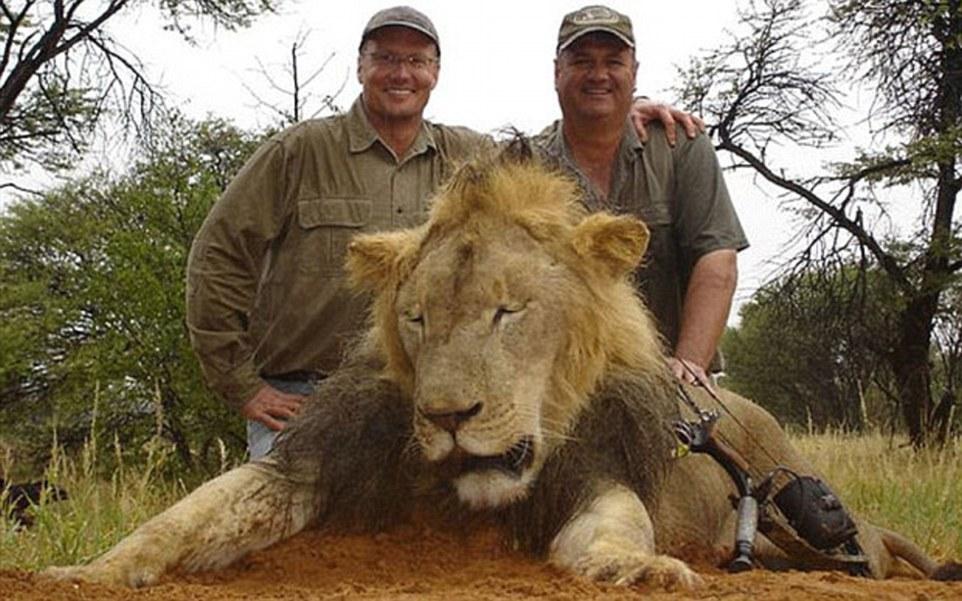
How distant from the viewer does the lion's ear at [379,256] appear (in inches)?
143

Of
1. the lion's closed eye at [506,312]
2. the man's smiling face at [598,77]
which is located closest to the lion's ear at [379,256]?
the lion's closed eye at [506,312]

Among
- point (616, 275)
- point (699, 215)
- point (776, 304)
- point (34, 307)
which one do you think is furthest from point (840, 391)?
point (616, 275)

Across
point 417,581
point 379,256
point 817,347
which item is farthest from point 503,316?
point 817,347

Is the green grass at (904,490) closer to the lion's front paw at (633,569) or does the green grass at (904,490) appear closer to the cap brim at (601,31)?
the cap brim at (601,31)

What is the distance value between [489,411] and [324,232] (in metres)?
2.40

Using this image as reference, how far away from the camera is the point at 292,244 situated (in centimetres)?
542

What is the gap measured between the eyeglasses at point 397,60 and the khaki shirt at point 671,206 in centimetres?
56

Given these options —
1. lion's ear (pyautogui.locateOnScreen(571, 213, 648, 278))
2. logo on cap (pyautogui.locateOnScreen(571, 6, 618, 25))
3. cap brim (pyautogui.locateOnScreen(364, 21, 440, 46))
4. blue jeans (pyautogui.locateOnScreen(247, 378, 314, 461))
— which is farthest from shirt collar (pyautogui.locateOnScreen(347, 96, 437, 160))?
lion's ear (pyautogui.locateOnScreen(571, 213, 648, 278))

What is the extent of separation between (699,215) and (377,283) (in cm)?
187

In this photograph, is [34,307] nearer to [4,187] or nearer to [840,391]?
[4,187]

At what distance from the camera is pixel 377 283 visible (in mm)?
3746

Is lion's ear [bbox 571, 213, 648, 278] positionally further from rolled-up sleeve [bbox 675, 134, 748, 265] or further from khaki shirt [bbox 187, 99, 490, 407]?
khaki shirt [bbox 187, 99, 490, 407]

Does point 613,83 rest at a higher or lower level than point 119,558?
higher

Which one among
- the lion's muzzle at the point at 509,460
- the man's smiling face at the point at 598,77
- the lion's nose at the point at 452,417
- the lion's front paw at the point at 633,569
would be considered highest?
the man's smiling face at the point at 598,77
